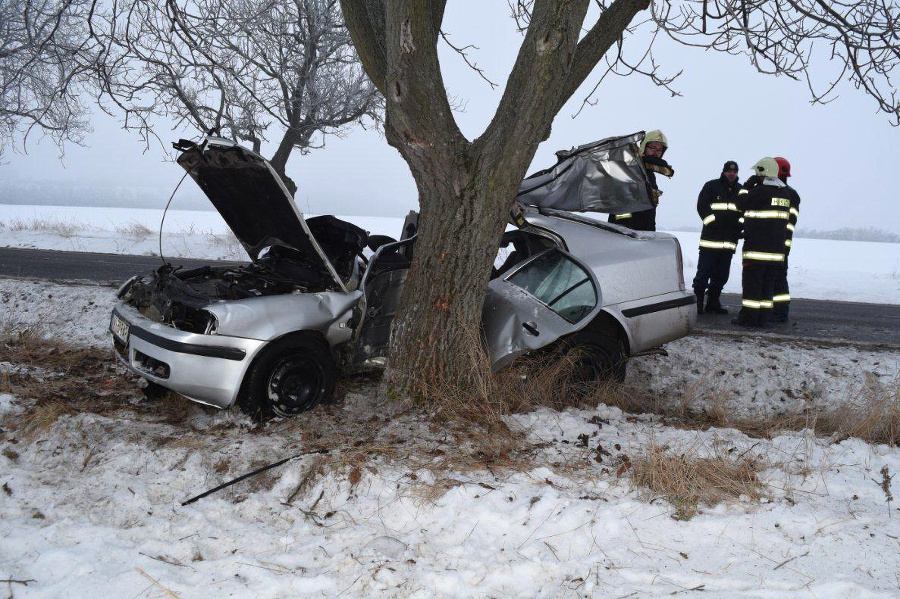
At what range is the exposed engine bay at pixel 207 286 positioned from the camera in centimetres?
419

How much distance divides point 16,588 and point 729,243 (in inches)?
334

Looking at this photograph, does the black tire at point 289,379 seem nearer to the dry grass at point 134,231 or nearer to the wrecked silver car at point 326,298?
the wrecked silver car at point 326,298

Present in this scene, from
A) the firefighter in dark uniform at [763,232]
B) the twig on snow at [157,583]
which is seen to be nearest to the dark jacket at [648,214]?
the firefighter in dark uniform at [763,232]

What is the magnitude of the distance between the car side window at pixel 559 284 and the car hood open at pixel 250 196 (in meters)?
1.69

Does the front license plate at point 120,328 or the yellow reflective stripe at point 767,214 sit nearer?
the front license plate at point 120,328

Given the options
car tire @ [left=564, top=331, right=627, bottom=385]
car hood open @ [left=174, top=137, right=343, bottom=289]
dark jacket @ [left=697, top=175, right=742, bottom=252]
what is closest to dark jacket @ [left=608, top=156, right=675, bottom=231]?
dark jacket @ [left=697, top=175, right=742, bottom=252]

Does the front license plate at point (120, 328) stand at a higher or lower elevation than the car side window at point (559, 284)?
lower

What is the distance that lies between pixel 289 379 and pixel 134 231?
52.0ft

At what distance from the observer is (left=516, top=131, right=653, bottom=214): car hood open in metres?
5.88

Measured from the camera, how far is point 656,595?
255 cm

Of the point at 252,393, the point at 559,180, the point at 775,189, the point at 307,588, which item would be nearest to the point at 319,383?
the point at 252,393

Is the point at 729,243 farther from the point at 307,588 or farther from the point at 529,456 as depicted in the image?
the point at 307,588

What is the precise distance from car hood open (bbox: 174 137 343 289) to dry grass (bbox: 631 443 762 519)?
2.62 meters

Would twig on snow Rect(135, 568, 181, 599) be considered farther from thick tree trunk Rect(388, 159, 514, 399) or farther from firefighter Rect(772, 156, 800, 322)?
firefighter Rect(772, 156, 800, 322)
